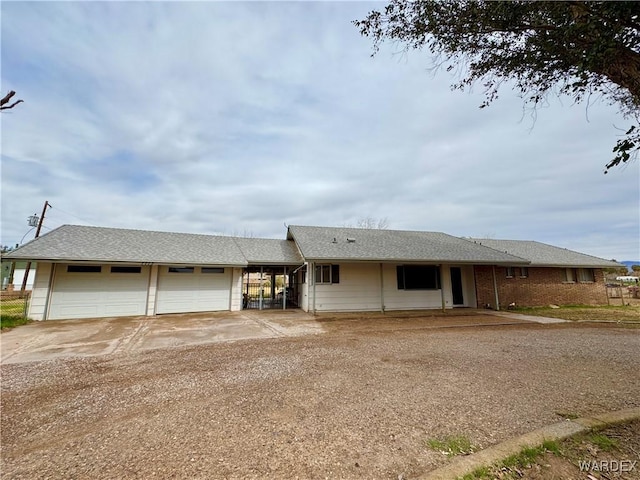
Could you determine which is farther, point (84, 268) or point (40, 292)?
point (84, 268)

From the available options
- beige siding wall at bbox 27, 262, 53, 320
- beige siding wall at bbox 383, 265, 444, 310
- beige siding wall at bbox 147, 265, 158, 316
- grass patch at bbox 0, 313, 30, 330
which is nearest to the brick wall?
beige siding wall at bbox 383, 265, 444, 310

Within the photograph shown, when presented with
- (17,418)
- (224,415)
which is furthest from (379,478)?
(17,418)

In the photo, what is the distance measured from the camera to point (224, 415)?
3.45 meters

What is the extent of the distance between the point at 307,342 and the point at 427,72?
21.6 ft

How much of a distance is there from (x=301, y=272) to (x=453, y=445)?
13004mm

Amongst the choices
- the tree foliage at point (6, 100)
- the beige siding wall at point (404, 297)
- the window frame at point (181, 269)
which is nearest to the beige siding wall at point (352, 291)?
the beige siding wall at point (404, 297)

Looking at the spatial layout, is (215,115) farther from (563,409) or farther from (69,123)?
(563,409)

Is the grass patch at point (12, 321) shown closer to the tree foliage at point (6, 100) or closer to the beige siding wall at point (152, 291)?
the beige siding wall at point (152, 291)

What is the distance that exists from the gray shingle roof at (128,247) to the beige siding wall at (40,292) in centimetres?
84

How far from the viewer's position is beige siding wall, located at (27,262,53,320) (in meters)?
11.2

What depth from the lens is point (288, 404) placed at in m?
3.75

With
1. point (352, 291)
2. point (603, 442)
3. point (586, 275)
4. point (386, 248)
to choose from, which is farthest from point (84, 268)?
point (586, 275)

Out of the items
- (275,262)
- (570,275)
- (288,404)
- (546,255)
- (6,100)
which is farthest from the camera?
(546,255)

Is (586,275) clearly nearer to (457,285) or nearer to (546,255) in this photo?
(546,255)
